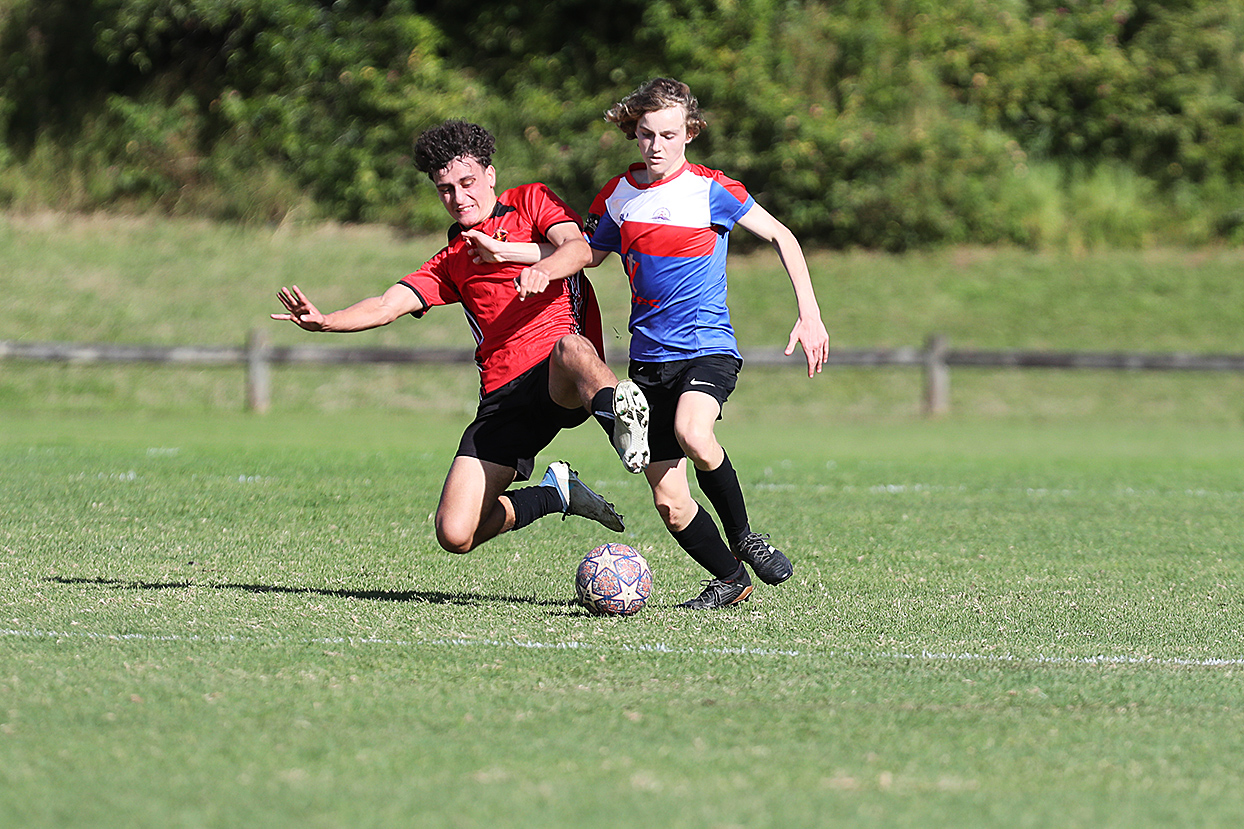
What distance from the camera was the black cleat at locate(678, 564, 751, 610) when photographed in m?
5.81

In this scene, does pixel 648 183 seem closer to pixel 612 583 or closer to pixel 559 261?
pixel 559 261

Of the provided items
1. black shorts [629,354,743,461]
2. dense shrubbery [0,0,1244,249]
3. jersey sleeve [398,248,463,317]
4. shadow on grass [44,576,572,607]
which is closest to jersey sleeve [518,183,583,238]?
jersey sleeve [398,248,463,317]

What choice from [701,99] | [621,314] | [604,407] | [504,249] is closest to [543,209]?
[504,249]

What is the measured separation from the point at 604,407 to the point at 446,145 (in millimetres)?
1366

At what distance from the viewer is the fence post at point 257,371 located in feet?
61.6

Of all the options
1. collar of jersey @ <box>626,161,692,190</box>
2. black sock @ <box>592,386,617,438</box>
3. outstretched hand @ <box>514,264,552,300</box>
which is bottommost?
black sock @ <box>592,386,617,438</box>

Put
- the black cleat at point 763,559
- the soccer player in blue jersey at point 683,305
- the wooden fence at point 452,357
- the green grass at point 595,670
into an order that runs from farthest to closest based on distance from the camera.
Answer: the wooden fence at point 452,357 → the black cleat at point 763,559 → the soccer player in blue jersey at point 683,305 → the green grass at point 595,670

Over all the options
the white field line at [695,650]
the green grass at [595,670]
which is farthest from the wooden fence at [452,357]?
the white field line at [695,650]

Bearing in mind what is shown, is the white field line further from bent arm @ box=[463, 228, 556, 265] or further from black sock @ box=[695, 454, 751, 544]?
bent arm @ box=[463, 228, 556, 265]

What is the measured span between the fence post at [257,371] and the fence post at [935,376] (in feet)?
27.6

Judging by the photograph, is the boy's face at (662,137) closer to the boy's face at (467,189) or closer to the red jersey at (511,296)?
the red jersey at (511,296)

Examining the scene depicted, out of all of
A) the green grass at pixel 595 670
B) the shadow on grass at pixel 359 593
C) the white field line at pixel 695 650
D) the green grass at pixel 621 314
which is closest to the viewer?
the green grass at pixel 595 670

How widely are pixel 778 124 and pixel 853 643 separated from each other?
20603 millimetres

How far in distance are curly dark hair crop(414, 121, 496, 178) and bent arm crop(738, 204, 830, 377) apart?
3.81 feet
